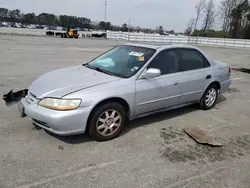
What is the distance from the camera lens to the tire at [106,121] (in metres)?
3.51

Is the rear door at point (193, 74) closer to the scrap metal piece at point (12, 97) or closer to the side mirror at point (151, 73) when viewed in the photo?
the side mirror at point (151, 73)

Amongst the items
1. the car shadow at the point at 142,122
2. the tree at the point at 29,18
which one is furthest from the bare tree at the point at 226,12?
the tree at the point at 29,18

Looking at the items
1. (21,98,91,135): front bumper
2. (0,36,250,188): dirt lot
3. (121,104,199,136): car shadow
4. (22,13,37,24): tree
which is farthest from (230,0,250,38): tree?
(22,13,37,24): tree

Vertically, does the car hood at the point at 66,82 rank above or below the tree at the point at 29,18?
below

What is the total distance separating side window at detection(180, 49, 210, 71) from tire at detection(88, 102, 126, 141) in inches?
66.5

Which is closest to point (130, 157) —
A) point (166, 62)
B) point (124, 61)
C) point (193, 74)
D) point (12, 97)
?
point (124, 61)

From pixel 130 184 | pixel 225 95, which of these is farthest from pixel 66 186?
pixel 225 95

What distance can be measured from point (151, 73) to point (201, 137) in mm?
1381

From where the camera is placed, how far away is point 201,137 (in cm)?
403

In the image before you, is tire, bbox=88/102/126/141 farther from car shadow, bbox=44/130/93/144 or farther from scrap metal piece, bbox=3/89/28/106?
scrap metal piece, bbox=3/89/28/106

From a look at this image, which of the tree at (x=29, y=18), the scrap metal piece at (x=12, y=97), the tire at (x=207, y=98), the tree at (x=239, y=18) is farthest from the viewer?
the tree at (x=29, y=18)

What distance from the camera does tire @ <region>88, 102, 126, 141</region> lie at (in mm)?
3510

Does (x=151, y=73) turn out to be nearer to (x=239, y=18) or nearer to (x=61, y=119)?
(x=61, y=119)

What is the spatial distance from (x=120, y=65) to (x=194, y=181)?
2302mm
